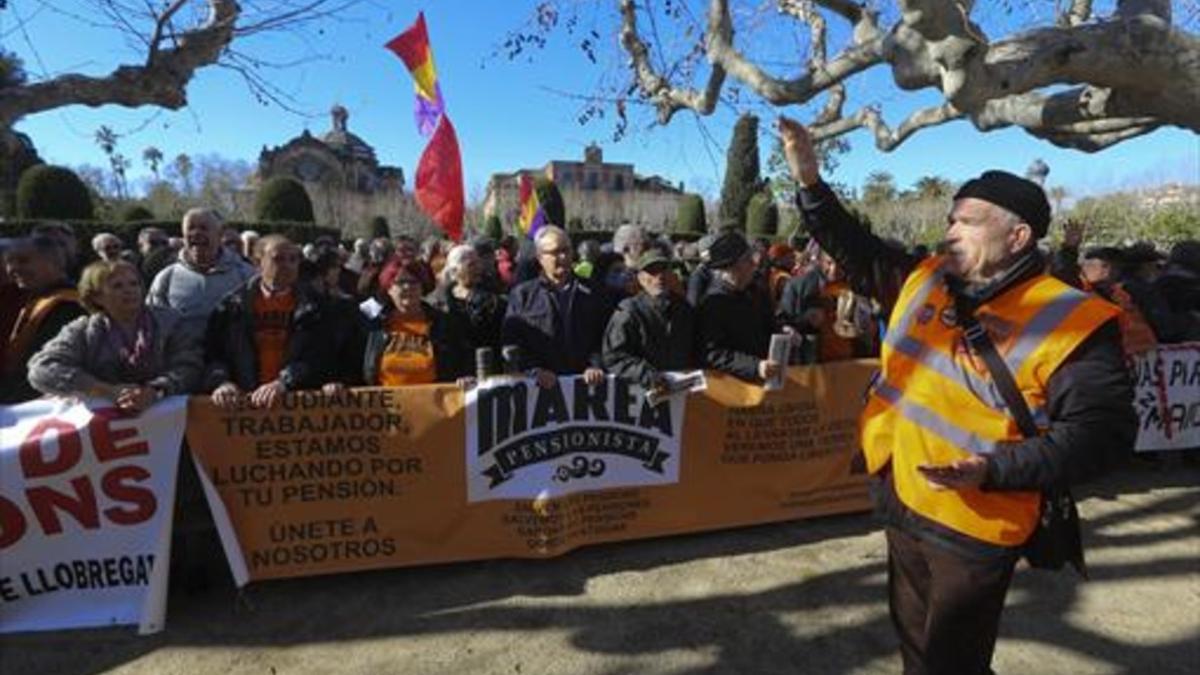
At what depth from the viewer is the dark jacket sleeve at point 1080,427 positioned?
2168 millimetres

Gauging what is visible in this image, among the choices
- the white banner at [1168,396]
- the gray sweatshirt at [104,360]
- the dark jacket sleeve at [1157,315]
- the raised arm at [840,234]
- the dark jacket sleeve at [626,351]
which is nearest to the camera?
the raised arm at [840,234]

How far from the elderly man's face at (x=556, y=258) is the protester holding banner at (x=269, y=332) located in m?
1.41

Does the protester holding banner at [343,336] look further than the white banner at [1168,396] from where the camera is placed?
No

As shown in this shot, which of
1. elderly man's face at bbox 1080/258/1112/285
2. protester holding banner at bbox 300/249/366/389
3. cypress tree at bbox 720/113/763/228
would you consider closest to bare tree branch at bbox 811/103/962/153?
elderly man's face at bbox 1080/258/1112/285

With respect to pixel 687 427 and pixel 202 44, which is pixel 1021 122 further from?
pixel 202 44

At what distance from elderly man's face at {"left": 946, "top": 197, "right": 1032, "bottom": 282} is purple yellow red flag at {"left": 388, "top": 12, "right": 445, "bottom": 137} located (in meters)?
6.71

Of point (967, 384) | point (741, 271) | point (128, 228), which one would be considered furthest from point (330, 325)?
point (128, 228)

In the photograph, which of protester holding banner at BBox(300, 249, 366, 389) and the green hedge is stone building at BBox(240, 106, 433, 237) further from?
protester holding banner at BBox(300, 249, 366, 389)

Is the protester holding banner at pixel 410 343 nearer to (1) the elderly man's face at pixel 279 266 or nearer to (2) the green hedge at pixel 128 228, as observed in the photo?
(1) the elderly man's face at pixel 279 266

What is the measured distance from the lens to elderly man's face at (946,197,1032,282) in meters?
2.40

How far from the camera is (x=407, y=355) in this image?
4.72 meters

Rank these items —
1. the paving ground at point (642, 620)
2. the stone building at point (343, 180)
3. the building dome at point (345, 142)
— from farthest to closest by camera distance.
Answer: the building dome at point (345, 142) < the stone building at point (343, 180) < the paving ground at point (642, 620)

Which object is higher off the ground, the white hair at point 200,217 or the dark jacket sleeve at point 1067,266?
the white hair at point 200,217

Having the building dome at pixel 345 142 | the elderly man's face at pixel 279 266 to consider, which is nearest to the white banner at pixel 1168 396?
the elderly man's face at pixel 279 266
